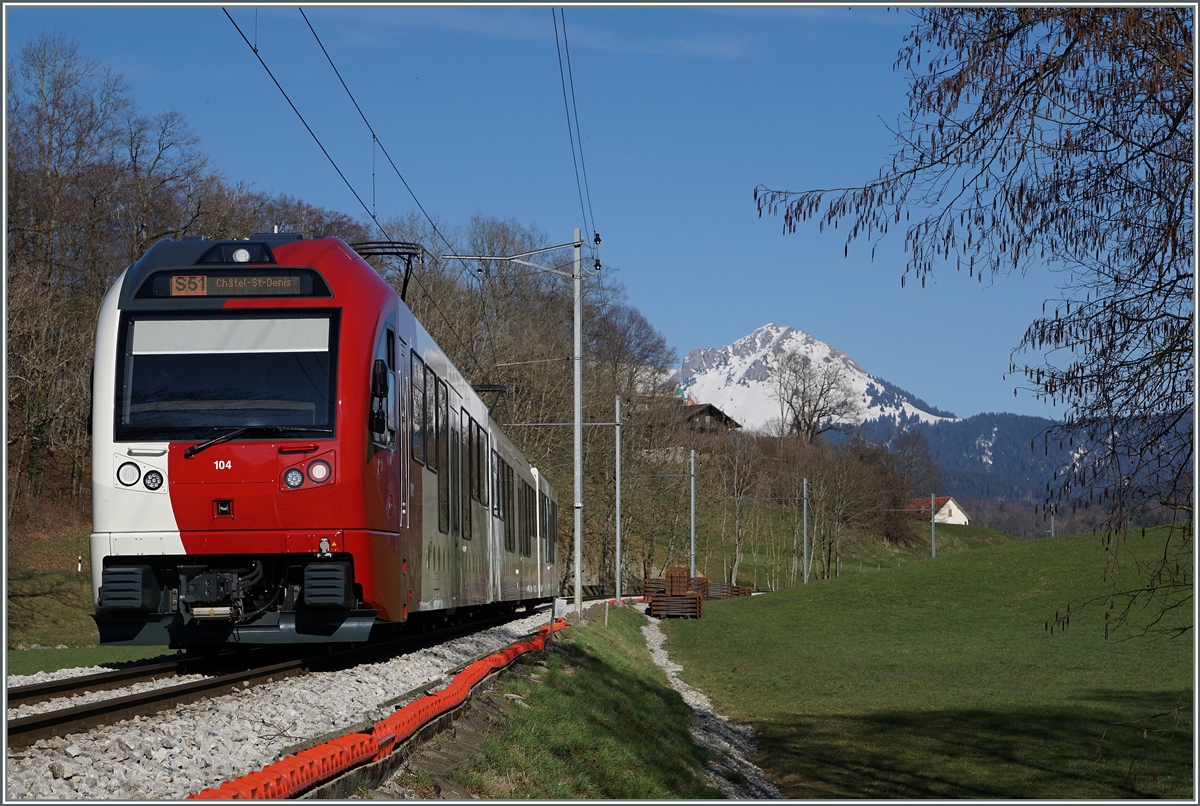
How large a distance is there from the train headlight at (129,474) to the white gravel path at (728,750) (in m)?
6.81

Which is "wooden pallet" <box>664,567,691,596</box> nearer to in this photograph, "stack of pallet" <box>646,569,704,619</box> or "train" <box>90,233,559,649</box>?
"stack of pallet" <box>646,569,704,619</box>

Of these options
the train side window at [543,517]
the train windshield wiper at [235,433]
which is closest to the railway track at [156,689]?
the train windshield wiper at [235,433]

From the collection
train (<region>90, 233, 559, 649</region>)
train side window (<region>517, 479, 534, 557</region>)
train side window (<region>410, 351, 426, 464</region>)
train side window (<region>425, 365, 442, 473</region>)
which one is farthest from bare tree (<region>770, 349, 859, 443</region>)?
train (<region>90, 233, 559, 649</region>)

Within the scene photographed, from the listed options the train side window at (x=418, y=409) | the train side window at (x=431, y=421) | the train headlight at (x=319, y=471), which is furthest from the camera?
the train side window at (x=431, y=421)

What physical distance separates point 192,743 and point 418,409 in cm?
662

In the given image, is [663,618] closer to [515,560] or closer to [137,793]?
[515,560]

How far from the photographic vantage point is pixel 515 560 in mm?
23641

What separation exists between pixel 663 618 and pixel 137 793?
1723 inches

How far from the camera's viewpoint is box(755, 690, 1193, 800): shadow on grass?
13766 mm

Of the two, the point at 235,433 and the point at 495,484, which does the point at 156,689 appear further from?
the point at 495,484

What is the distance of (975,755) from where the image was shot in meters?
16.5

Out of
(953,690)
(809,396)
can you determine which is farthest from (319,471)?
(809,396)

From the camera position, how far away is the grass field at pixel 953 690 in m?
14.3

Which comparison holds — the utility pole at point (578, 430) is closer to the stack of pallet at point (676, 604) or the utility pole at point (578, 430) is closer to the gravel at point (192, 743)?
the gravel at point (192, 743)
